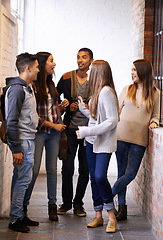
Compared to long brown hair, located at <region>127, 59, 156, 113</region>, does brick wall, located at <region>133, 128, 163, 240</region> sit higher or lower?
lower

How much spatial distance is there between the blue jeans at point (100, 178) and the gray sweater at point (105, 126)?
0.25ft

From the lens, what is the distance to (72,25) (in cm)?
617

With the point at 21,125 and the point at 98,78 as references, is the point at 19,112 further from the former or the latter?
the point at 98,78

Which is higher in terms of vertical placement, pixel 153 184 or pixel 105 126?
pixel 105 126

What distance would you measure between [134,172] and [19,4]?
10.6 ft

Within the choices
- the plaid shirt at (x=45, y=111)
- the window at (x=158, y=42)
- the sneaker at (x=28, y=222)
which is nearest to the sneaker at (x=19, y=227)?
the sneaker at (x=28, y=222)

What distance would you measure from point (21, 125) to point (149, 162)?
4.36ft

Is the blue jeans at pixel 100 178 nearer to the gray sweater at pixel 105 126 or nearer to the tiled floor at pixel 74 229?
the gray sweater at pixel 105 126

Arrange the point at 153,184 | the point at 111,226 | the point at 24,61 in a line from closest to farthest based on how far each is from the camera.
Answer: the point at 24,61
the point at 111,226
the point at 153,184

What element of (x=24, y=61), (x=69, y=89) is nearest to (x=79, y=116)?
(x=69, y=89)

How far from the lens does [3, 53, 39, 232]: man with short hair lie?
10.7 feet

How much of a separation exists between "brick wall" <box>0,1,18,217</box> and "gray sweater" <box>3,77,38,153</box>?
56cm

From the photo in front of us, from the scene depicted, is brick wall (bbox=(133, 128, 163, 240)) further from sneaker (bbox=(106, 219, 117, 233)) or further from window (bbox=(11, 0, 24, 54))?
window (bbox=(11, 0, 24, 54))

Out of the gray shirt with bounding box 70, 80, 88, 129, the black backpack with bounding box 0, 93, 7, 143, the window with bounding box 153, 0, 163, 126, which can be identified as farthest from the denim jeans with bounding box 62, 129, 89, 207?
the window with bounding box 153, 0, 163, 126
